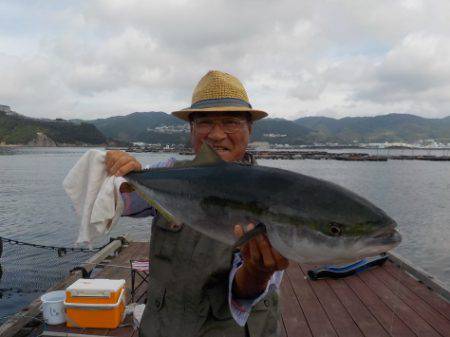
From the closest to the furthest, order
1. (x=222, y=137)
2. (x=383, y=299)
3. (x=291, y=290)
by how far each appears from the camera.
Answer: (x=222, y=137)
(x=383, y=299)
(x=291, y=290)

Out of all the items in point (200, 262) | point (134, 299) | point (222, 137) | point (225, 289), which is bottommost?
point (134, 299)

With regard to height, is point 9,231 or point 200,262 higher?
point 200,262

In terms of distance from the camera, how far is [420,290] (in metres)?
9.05

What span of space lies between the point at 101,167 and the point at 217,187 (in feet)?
3.96

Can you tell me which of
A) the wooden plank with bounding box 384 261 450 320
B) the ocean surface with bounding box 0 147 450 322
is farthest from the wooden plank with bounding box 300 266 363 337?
the ocean surface with bounding box 0 147 450 322

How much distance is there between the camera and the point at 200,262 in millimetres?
3240

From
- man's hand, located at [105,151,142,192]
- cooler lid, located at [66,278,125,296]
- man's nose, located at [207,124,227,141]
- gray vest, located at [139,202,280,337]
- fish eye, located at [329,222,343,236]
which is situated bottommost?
cooler lid, located at [66,278,125,296]

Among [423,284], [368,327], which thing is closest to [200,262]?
[368,327]

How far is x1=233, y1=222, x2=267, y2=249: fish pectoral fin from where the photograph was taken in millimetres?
2266

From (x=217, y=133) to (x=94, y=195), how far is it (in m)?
1.22

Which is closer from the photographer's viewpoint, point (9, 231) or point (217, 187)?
point (217, 187)

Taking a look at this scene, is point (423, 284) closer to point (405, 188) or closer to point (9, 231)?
point (9, 231)

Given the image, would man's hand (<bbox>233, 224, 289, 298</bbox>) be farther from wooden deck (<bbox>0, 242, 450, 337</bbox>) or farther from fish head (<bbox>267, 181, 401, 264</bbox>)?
wooden deck (<bbox>0, 242, 450, 337</bbox>)

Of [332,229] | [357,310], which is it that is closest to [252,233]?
[332,229]
